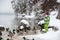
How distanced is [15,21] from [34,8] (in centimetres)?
30

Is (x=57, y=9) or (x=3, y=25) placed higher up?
(x=57, y=9)

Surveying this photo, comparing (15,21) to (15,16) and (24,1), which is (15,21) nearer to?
(15,16)

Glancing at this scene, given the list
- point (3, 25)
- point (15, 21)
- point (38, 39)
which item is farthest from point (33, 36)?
point (3, 25)

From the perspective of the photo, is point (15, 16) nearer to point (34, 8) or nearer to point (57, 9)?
point (34, 8)

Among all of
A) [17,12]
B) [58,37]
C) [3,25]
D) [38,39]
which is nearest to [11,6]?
[17,12]

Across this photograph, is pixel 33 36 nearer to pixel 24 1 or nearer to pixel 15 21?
pixel 15 21

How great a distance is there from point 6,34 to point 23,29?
0.23 meters

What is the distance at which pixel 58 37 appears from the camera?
151 cm

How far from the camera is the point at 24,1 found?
1.48 m

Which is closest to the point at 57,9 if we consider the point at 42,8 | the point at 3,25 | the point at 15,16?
the point at 42,8

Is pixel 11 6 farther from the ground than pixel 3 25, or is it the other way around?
pixel 11 6

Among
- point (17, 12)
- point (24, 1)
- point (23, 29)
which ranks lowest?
point (23, 29)

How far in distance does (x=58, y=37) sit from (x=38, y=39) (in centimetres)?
26

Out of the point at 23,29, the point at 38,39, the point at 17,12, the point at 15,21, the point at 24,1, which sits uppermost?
the point at 24,1
